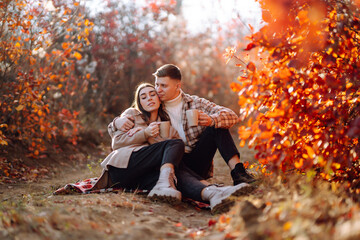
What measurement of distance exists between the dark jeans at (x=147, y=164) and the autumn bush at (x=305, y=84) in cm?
94

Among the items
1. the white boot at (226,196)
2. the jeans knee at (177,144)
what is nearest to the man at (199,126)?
the jeans knee at (177,144)

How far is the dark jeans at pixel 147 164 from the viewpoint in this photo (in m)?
3.56

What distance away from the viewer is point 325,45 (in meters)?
2.59

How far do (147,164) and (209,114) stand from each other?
0.94 metres

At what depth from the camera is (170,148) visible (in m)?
3.56

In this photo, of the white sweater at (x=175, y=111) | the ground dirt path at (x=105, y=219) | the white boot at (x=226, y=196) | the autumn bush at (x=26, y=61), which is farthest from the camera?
the autumn bush at (x=26, y=61)

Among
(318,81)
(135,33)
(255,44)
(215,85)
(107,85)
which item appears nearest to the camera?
(255,44)

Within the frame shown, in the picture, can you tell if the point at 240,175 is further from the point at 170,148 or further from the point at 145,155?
the point at 145,155

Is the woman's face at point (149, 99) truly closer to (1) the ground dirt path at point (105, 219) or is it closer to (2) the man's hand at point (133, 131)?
(2) the man's hand at point (133, 131)

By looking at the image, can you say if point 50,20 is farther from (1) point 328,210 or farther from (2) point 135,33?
(1) point 328,210

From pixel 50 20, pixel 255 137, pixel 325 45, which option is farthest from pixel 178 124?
pixel 50 20

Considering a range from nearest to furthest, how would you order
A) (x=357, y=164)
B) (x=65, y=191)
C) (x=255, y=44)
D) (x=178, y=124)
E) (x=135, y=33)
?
(x=255, y=44)
(x=357, y=164)
(x=65, y=191)
(x=178, y=124)
(x=135, y=33)

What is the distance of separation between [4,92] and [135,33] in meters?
5.22

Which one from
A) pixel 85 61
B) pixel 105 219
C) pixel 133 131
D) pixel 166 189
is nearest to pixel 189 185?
pixel 166 189
